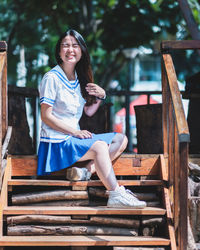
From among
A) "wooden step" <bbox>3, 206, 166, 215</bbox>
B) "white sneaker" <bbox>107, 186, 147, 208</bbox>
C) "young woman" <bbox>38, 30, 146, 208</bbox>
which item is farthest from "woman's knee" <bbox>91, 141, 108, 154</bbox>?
"wooden step" <bbox>3, 206, 166, 215</bbox>

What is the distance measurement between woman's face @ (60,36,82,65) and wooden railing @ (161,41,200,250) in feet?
2.93

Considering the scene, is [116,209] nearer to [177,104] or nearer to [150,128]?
[177,104]

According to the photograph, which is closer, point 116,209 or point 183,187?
point 183,187

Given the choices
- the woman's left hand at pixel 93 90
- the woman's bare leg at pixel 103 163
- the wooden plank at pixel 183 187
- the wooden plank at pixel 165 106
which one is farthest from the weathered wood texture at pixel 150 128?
the wooden plank at pixel 183 187

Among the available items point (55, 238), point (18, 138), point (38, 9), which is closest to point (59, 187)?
point (55, 238)

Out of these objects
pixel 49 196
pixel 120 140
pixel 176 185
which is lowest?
pixel 49 196

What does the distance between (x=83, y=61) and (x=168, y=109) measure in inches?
40.4

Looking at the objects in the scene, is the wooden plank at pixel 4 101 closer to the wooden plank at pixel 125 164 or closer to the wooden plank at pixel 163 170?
the wooden plank at pixel 125 164

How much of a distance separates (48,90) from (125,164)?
1.13 m

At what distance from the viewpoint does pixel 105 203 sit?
165 inches

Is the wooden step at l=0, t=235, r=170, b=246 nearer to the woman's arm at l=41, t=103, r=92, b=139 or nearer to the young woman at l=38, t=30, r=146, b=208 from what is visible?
the young woman at l=38, t=30, r=146, b=208

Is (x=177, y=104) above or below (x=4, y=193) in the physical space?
above

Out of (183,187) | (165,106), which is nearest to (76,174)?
(183,187)

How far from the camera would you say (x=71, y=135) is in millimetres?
4184
